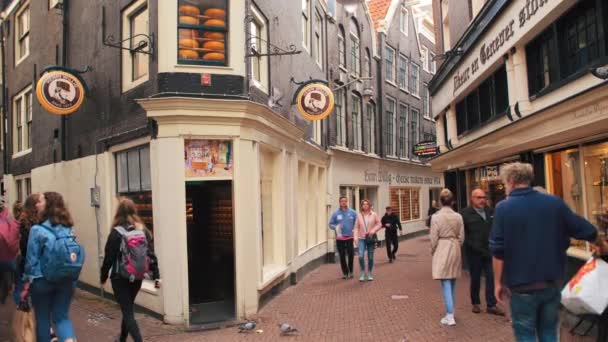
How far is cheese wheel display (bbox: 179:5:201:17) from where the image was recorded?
8.33 metres

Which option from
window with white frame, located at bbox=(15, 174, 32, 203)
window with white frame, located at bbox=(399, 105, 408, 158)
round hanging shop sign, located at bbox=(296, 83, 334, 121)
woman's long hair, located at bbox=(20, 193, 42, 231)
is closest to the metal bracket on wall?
woman's long hair, located at bbox=(20, 193, 42, 231)

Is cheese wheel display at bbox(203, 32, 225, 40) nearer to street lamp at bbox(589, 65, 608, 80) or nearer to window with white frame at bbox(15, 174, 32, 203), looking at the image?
street lamp at bbox(589, 65, 608, 80)

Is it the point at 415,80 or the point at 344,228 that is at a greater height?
the point at 415,80

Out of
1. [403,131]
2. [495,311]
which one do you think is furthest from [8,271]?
[403,131]

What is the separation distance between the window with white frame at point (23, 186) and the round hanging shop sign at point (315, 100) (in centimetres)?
905

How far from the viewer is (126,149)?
30.5 feet

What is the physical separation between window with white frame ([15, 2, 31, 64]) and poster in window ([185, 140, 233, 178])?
1024 cm

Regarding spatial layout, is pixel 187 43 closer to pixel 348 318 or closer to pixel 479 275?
pixel 348 318

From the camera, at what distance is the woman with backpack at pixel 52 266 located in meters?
5.12

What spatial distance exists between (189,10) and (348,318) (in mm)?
5361

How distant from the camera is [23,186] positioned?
53.6 feet

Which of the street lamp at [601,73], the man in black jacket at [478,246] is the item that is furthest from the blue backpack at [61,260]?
the street lamp at [601,73]

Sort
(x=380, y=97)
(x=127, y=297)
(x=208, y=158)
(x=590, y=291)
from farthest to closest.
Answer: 1. (x=380, y=97)
2. (x=208, y=158)
3. (x=127, y=297)
4. (x=590, y=291)

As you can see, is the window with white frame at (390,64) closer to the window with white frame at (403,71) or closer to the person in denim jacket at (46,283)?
the window with white frame at (403,71)
